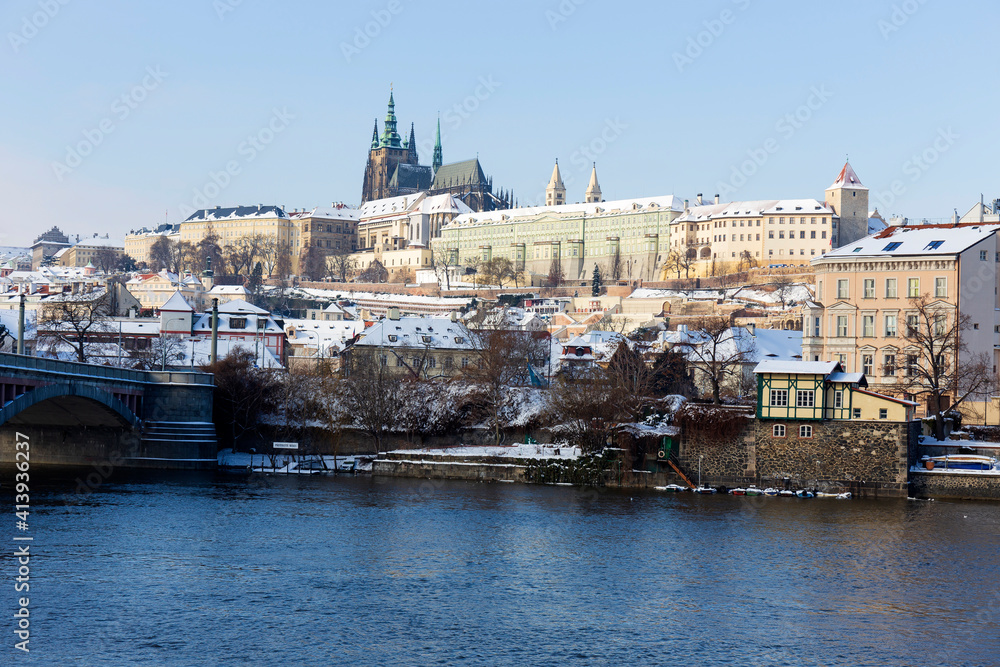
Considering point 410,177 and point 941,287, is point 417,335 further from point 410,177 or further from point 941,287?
point 410,177

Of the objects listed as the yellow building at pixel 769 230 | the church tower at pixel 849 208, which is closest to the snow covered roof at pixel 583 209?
the yellow building at pixel 769 230

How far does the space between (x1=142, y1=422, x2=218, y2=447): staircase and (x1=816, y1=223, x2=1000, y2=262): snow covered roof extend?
26022 mm

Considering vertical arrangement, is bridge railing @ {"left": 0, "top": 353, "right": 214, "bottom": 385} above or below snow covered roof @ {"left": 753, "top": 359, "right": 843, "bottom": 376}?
below

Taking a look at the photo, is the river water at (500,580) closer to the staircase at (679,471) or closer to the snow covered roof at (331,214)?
the staircase at (679,471)

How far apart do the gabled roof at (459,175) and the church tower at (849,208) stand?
2921 inches

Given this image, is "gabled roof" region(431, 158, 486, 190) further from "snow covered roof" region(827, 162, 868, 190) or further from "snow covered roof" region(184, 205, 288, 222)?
"snow covered roof" region(827, 162, 868, 190)

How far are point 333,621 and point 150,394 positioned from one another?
24.8 m

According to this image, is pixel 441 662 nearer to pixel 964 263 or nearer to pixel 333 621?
pixel 333 621

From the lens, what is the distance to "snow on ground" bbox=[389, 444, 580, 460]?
1702 inches

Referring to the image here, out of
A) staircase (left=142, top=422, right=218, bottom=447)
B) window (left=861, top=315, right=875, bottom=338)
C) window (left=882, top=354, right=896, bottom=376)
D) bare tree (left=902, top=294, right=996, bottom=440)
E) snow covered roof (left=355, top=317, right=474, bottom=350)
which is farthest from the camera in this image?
snow covered roof (left=355, top=317, right=474, bottom=350)

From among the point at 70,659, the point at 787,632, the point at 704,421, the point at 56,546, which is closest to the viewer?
the point at 70,659

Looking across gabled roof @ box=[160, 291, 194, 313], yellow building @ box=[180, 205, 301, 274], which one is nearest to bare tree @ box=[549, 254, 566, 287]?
yellow building @ box=[180, 205, 301, 274]

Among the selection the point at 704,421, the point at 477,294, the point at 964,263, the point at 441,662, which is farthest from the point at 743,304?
the point at 441,662

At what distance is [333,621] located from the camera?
2203 centimetres
